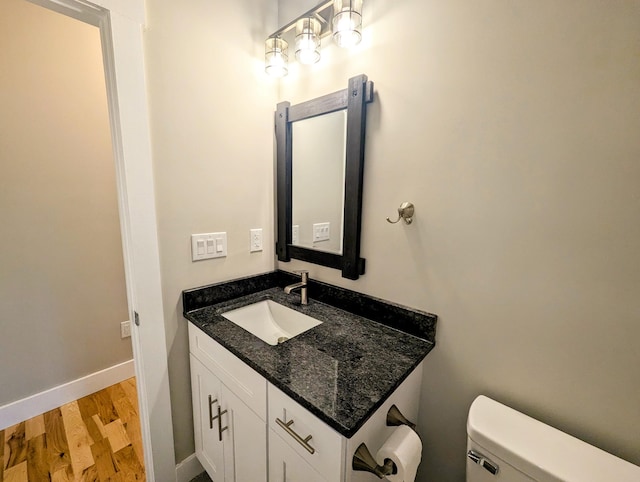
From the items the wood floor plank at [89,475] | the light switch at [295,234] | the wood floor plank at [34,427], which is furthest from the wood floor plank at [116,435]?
the light switch at [295,234]

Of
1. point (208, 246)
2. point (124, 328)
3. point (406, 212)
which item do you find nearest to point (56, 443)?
point (124, 328)

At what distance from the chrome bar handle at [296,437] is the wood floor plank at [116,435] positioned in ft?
4.59

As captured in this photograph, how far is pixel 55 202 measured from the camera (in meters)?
1.63

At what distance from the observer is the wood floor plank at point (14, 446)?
140cm

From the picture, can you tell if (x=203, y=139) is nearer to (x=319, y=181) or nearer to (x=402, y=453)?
(x=319, y=181)

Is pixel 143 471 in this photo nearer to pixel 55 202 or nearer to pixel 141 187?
pixel 141 187

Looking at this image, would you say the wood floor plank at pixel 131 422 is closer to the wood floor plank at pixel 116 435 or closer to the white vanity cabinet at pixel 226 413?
the wood floor plank at pixel 116 435

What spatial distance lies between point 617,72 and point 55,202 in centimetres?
258

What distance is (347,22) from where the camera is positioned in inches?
40.9

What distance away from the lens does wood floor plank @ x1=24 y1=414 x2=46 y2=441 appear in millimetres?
1569

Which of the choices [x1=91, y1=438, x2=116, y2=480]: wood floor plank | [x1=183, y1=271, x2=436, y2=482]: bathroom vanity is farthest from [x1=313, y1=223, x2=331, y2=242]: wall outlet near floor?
[x1=91, y1=438, x2=116, y2=480]: wood floor plank

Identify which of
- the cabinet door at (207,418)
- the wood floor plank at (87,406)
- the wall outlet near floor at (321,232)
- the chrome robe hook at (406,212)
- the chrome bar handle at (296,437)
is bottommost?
the wood floor plank at (87,406)

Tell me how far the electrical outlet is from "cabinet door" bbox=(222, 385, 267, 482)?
26.9 inches

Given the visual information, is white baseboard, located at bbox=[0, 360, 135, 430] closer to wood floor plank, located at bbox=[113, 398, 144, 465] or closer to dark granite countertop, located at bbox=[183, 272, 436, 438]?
wood floor plank, located at bbox=[113, 398, 144, 465]
